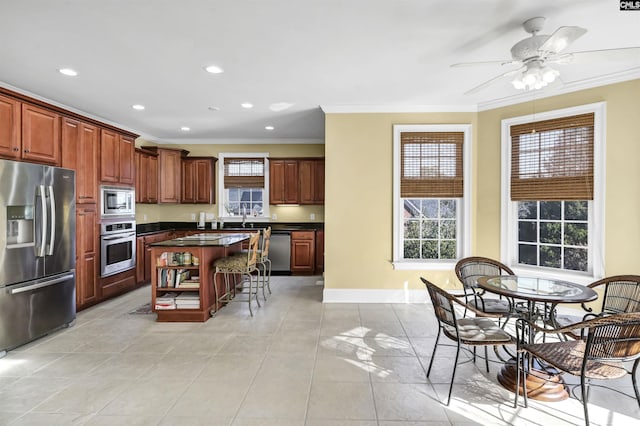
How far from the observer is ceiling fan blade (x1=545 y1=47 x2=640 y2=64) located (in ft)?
7.16

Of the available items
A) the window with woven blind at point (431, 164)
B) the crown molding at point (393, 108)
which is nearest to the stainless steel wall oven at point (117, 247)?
the crown molding at point (393, 108)

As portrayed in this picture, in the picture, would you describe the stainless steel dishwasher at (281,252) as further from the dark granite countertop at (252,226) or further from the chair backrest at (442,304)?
the chair backrest at (442,304)

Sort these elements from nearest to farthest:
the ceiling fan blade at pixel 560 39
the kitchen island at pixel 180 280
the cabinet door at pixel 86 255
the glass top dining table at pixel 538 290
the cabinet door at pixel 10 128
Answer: the ceiling fan blade at pixel 560 39 → the glass top dining table at pixel 538 290 → the cabinet door at pixel 10 128 → the kitchen island at pixel 180 280 → the cabinet door at pixel 86 255

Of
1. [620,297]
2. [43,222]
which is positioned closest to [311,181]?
[43,222]

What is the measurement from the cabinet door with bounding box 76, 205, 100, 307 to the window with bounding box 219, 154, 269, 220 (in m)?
2.85

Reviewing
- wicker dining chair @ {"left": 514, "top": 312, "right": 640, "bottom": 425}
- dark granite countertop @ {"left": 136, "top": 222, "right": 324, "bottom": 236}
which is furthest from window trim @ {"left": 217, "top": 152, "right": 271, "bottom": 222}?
wicker dining chair @ {"left": 514, "top": 312, "right": 640, "bottom": 425}

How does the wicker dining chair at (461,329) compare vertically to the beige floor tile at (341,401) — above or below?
above

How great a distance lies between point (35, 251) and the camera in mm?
3215

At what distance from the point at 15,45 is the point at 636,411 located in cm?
542

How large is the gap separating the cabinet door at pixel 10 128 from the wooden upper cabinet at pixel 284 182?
406 cm

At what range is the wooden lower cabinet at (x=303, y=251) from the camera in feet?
21.1

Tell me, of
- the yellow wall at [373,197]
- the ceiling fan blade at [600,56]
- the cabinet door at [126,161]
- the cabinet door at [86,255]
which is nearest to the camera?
the ceiling fan blade at [600,56]

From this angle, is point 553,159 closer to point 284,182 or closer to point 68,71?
point 284,182

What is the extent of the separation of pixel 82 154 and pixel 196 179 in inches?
A: 104
